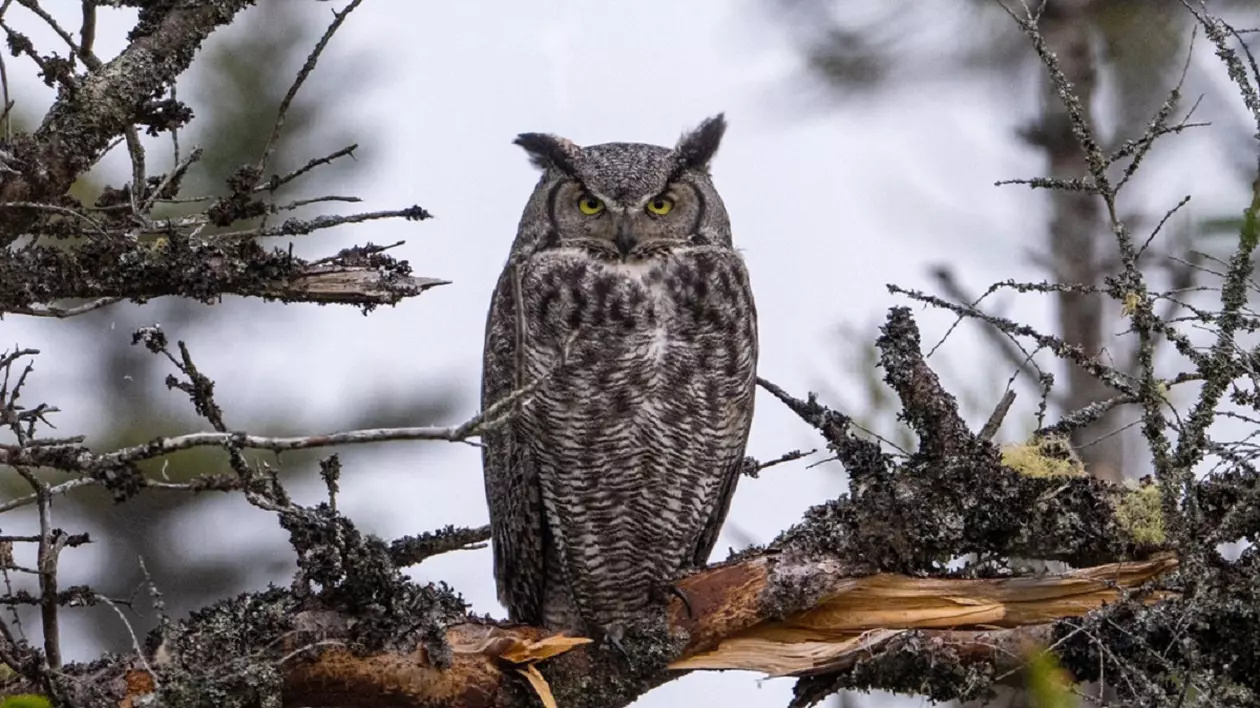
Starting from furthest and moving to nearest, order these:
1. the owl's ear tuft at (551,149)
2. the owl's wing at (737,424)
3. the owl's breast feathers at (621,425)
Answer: the owl's ear tuft at (551,149)
the owl's wing at (737,424)
the owl's breast feathers at (621,425)

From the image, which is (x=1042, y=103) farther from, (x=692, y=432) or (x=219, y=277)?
(x=219, y=277)

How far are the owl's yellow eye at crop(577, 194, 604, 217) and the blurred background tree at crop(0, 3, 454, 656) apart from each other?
310 cm

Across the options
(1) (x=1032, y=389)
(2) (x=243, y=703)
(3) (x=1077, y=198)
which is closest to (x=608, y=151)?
(2) (x=243, y=703)

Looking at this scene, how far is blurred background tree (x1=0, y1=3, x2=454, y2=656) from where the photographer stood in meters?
6.35

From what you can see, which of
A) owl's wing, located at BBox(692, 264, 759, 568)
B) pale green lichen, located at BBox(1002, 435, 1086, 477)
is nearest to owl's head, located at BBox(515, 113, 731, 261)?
owl's wing, located at BBox(692, 264, 759, 568)

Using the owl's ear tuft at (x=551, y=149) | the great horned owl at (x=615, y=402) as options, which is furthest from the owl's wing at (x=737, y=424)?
the owl's ear tuft at (x=551, y=149)

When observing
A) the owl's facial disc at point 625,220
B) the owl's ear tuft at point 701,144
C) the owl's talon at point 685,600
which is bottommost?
the owl's talon at point 685,600

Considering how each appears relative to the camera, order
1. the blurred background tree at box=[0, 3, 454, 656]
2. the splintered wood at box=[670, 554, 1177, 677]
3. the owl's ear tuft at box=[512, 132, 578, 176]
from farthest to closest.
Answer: the blurred background tree at box=[0, 3, 454, 656], the owl's ear tuft at box=[512, 132, 578, 176], the splintered wood at box=[670, 554, 1177, 677]

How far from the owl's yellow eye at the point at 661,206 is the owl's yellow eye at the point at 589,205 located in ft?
0.39

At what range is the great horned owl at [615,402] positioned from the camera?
308cm

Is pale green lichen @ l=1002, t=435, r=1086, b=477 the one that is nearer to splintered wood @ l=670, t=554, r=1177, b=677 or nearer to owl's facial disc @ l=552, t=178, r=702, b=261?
splintered wood @ l=670, t=554, r=1177, b=677

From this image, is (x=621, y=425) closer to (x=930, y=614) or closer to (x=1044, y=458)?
(x=930, y=614)

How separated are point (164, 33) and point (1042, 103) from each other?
3.86 metres

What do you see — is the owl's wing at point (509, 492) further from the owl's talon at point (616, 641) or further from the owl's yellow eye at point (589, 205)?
the owl's talon at point (616, 641)
